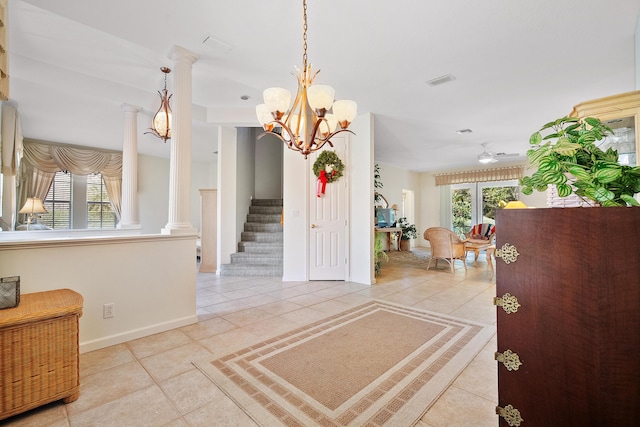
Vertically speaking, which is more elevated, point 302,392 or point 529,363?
point 529,363

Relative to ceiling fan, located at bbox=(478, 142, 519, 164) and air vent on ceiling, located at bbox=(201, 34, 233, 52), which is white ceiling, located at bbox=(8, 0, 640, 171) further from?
ceiling fan, located at bbox=(478, 142, 519, 164)

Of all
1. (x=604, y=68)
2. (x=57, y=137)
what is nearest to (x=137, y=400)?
(x=604, y=68)

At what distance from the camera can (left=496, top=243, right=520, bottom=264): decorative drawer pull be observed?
3.33 ft

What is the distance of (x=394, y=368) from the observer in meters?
2.00

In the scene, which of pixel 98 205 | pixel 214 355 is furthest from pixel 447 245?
pixel 98 205

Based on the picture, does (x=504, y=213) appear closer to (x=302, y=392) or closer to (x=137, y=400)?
(x=302, y=392)

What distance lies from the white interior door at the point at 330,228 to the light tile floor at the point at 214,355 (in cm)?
48

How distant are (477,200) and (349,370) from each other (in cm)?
809

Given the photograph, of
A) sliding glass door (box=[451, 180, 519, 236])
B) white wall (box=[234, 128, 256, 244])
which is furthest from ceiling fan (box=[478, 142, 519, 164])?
white wall (box=[234, 128, 256, 244])

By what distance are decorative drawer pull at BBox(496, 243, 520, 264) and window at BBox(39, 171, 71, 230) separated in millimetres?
8884

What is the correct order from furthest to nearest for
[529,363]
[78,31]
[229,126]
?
[229,126]
[78,31]
[529,363]

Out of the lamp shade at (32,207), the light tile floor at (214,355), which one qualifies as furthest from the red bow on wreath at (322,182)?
the lamp shade at (32,207)

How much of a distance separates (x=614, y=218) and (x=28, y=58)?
4938 mm

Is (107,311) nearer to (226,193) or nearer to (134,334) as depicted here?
(134,334)
